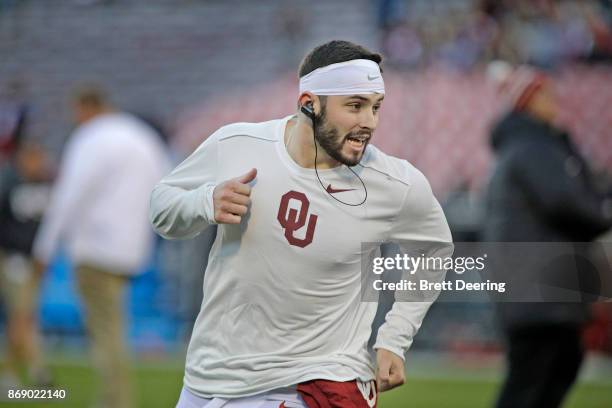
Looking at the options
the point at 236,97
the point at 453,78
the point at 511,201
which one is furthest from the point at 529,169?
the point at 236,97

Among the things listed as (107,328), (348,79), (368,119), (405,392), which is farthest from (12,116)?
(368,119)

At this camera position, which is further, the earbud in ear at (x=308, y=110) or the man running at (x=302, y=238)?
the earbud in ear at (x=308, y=110)

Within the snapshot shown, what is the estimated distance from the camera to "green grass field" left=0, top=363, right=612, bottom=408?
9234mm

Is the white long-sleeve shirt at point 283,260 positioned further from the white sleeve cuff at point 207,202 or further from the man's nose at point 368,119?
the man's nose at point 368,119

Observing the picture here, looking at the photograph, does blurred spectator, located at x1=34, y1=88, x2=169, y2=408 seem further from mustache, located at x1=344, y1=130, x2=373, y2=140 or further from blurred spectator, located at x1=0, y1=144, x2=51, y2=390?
mustache, located at x1=344, y1=130, x2=373, y2=140

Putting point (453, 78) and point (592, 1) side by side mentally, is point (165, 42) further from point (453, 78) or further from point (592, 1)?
point (592, 1)

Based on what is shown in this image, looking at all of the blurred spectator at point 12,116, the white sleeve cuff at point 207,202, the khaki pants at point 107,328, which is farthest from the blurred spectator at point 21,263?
the white sleeve cuff at point 207,202

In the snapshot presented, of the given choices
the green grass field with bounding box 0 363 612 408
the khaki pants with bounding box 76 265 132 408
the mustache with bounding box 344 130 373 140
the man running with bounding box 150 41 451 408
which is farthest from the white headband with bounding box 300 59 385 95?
the green grass field with bounding box 0 363 612 408

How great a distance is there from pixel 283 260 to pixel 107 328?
4.25 meters

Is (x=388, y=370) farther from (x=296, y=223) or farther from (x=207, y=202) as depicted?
(x=207, y=202)

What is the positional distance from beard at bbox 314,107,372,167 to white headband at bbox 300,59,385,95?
0.09 m

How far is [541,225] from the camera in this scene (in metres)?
6.11

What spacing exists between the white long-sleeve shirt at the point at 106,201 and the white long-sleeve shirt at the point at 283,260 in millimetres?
4159

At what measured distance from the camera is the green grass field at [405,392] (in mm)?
9234
